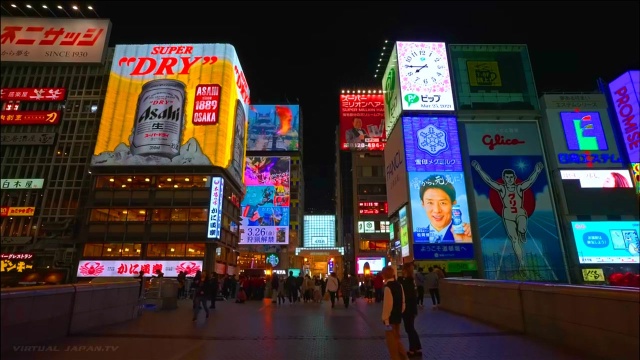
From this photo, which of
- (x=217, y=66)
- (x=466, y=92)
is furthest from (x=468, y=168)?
(x=217, y=66)

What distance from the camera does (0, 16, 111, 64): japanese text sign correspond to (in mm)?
34094

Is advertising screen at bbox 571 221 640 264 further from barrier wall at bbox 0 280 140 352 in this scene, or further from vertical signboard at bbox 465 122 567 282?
barrier wall at bbox 0 280 140 352

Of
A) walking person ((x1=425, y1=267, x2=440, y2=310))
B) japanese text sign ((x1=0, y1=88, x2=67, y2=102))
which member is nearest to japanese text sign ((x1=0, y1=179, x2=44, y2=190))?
japanese text sign ((x1=0, y1=88, x2=67, y2=102))

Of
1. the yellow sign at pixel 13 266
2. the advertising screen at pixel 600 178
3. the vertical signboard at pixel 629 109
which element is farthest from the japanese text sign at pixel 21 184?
the vertical signboard at pixel 629 109

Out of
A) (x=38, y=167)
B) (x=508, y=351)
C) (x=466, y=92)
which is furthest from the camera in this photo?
(x=38, y=167)

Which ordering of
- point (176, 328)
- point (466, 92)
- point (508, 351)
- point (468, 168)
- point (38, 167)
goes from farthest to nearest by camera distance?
point (38, 167)
point (466, 92)
point (468, 168)
point (176, 328)
point (508, 351)

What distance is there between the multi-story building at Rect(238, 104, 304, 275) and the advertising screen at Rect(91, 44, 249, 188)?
21553 millimetres

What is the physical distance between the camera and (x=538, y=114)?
37.2m

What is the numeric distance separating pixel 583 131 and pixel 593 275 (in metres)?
14.5

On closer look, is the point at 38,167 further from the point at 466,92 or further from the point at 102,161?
the point at 466,92

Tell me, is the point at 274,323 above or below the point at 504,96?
below

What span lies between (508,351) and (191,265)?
3873 centimetres

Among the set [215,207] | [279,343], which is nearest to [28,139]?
[215,207]

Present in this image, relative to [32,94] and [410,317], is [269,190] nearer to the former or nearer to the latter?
[32,94]
